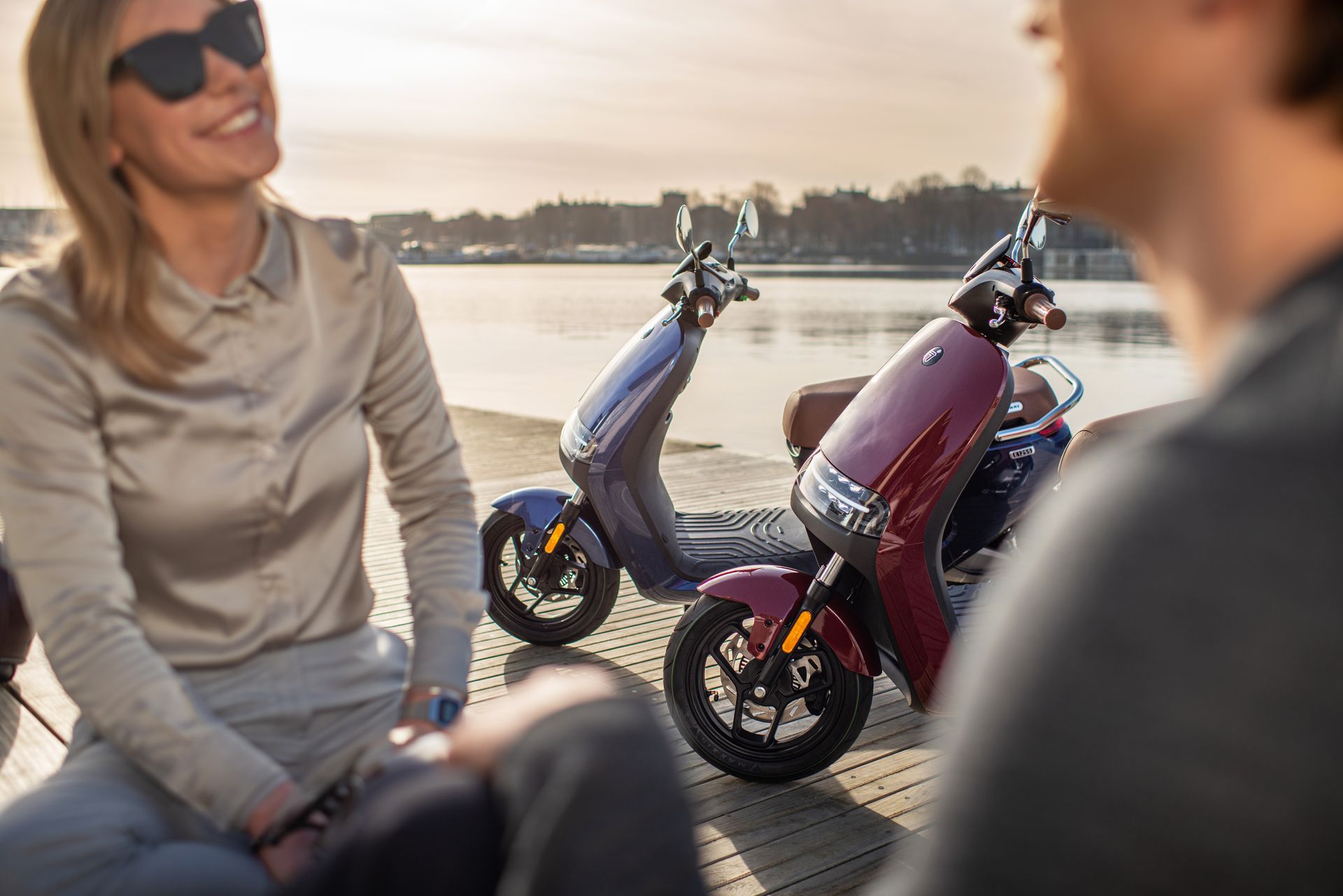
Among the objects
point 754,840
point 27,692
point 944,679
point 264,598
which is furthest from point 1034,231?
point 27,692

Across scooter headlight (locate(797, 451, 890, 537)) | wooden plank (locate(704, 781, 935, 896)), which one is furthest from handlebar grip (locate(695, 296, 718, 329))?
wooden plank (locate(704, 781, 935, 896))

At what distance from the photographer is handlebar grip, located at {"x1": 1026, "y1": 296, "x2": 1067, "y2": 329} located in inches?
91.0

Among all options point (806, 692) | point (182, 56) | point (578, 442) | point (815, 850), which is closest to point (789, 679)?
point (806, 692)

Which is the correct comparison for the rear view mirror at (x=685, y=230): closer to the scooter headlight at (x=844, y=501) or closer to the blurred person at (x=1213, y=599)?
the scooter headlight at (x=844, y=501)

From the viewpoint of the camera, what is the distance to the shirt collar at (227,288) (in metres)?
1.19

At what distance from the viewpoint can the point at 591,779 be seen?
78 centimetres

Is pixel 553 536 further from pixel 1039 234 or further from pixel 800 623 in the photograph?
pixel 1039 234

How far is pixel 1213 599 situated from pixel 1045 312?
2007 millimetres

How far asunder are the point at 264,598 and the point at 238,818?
241mm

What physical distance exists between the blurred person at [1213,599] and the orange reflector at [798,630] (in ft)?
5.82

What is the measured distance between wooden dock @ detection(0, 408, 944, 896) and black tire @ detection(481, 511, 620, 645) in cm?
5

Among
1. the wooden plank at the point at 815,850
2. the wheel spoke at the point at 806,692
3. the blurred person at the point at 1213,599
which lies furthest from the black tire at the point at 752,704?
the blurred person at the point at 1213,599

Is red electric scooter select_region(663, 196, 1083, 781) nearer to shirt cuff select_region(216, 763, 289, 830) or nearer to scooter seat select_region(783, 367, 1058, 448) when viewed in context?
scooter seat select_region(783, 367, 1058, 448)

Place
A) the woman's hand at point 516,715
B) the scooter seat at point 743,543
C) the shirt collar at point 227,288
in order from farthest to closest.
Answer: the scooter seat at point 743,543 < the shirt collar at point 227,288 < the woman's hand at point 516,715
